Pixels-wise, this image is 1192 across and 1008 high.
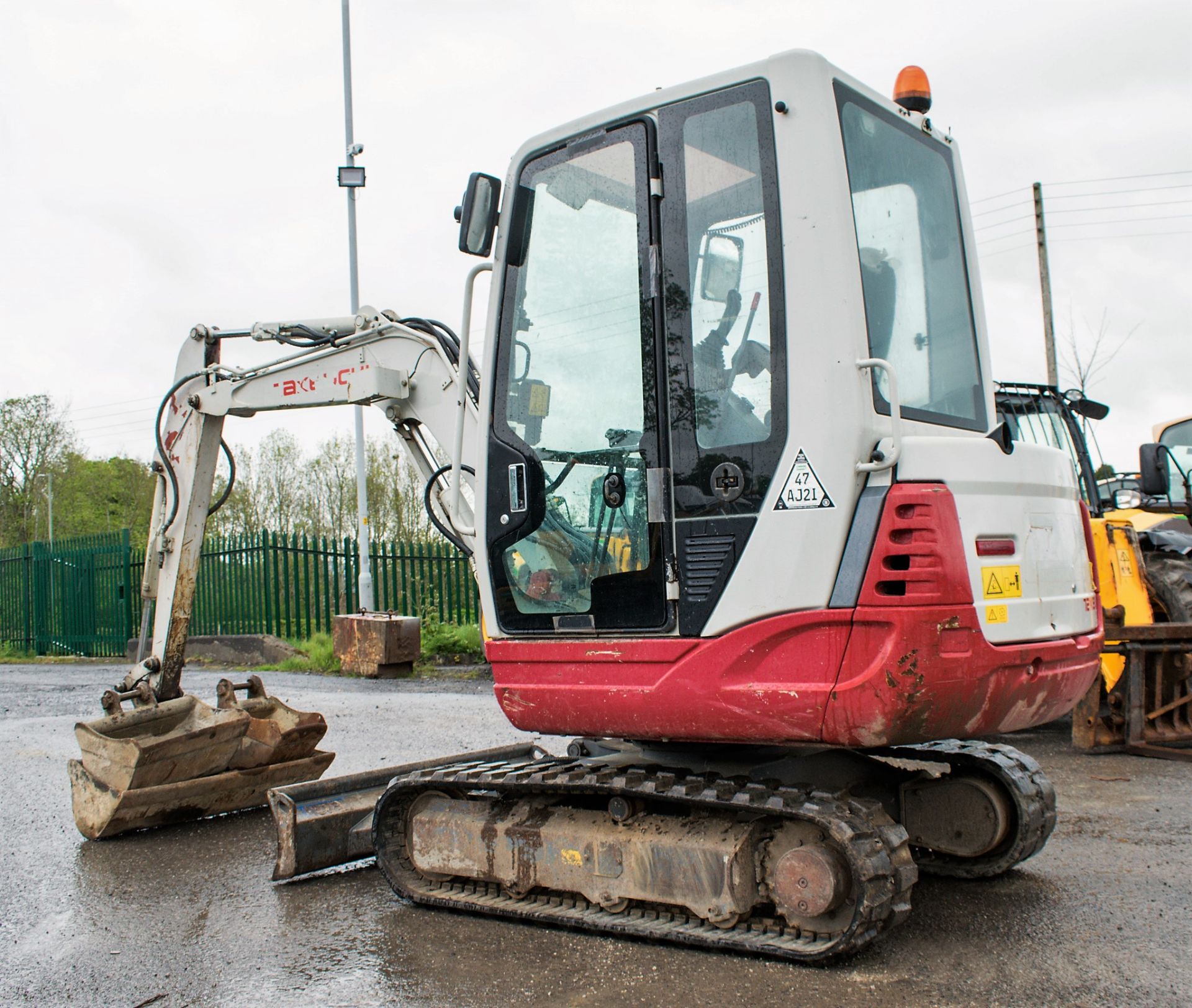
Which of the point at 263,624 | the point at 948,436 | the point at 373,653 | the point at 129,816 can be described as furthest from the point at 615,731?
the point at 263,624

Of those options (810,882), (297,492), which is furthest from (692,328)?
(297,492)

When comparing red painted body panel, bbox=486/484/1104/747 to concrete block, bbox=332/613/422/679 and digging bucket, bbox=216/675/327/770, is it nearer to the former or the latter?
digging bucket, bbox=216/675/327/770

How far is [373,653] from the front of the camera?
1352 cm

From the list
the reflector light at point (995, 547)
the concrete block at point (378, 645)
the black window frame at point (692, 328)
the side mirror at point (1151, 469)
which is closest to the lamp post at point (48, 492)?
the concrete block at point (378, 645)

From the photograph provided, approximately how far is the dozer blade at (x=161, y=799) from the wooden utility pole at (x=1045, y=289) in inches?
762

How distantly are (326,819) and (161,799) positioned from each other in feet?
4.33

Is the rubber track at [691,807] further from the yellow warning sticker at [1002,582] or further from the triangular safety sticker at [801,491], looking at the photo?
the triangular safety sticker at [801,491]

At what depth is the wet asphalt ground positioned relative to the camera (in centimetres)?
349

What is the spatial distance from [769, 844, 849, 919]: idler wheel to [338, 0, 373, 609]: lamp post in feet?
40.7

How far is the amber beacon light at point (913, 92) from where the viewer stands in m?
4.32

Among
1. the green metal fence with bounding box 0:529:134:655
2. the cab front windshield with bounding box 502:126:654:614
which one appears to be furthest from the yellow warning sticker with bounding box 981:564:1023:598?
the green metal fence with bounding box 0:529:134:655

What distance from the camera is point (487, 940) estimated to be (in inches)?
159

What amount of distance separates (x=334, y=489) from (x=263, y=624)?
42.3ft

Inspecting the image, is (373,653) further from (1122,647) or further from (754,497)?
(754,497)
